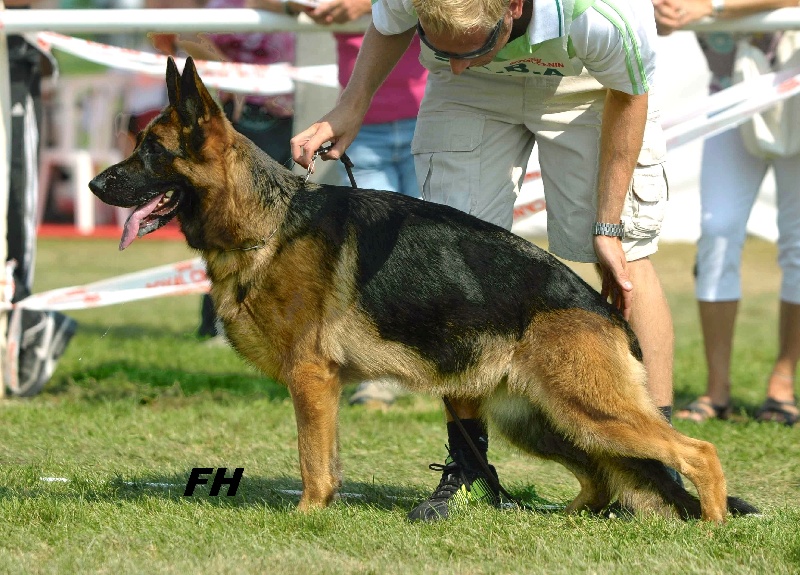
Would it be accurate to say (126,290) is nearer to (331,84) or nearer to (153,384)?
(153,384)

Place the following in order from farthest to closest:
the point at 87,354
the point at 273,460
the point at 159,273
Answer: the point at 87,354 → the point at 159,273 → the point at 273,460

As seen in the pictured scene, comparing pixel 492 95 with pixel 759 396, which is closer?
pixel 492 95

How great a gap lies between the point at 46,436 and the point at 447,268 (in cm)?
243

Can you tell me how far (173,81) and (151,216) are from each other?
474mm

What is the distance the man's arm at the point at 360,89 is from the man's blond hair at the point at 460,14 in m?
0.64

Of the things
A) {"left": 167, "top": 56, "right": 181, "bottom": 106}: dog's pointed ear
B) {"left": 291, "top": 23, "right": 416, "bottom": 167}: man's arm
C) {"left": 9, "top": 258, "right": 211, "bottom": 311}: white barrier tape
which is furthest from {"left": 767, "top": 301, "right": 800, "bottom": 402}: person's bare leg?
{"left": 167, "top": 56, "right": 181, "bottom": 106}: dog's pointed ear

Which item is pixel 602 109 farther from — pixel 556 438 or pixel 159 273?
pixel 159 273

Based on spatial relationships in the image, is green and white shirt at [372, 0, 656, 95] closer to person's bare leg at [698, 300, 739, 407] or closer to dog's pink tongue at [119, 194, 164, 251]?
dog's pink tongue at [119, 194, 164, 251]

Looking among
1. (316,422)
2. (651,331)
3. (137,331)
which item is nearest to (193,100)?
(316,422)

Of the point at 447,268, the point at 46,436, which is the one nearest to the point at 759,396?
the point at 447,268

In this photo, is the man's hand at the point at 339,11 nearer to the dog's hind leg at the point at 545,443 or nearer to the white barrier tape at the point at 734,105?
the white barrier tape at the point at 734,105

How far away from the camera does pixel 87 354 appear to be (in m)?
7.57

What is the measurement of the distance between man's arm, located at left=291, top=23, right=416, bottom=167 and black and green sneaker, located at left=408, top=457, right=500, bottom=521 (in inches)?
49.7

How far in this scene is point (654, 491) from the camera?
12.5ft
